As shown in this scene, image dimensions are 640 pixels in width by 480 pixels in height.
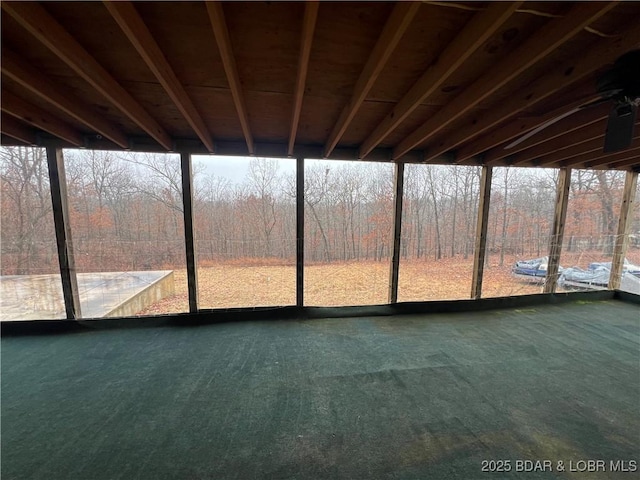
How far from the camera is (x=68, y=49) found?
1.47 meters

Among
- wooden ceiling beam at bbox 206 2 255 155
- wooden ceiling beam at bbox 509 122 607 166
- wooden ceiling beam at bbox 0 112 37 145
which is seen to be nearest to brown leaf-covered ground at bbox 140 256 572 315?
wooden ceiling beam at bbox 509 122 607 166

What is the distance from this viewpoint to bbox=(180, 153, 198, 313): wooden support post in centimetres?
344

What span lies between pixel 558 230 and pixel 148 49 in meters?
6.06

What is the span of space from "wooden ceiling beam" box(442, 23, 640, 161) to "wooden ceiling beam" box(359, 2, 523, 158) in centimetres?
74

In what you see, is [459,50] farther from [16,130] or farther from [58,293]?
[58,293]

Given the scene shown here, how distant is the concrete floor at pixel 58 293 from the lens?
10.6 ft

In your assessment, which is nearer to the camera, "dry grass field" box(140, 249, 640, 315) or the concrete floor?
the concrete floor

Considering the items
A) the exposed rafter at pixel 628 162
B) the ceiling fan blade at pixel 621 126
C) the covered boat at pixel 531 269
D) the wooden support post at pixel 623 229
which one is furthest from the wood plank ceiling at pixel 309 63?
the wooden support post at pixel 623 229

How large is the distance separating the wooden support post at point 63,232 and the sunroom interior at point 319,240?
0.02 m

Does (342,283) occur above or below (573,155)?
below

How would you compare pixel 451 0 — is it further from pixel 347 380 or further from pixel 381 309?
pixel 381 309

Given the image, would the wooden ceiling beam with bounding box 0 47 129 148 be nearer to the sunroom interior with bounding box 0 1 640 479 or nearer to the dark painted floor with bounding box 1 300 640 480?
the sunroom interior with bounding box 0 1 640 479

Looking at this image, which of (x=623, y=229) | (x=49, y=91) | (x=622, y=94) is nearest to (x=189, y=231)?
(x=49, y=91)

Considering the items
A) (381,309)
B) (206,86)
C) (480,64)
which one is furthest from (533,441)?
(206,86)
